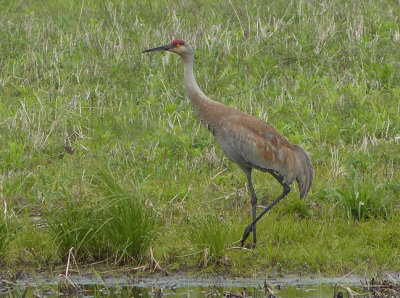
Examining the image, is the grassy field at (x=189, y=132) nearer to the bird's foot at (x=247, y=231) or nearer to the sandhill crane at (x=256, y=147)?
the bird's foot at (x=247, y=231)

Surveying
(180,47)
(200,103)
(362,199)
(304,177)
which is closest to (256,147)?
(304,177)

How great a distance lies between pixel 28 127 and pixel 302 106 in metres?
2.81

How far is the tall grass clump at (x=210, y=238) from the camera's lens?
19.2ft

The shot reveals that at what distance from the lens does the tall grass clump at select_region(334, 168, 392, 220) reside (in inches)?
261

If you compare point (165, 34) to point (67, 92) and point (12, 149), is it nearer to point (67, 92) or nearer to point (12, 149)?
point (67, 92)

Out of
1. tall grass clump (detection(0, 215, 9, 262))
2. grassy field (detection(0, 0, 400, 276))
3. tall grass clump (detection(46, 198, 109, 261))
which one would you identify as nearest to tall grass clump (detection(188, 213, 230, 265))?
grassy field (detection(0, 0, 400, 276))

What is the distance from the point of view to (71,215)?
19.4 ft

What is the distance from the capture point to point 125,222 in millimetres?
5875

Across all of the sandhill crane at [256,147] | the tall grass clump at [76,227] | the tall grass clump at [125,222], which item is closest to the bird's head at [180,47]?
the sandhill crane at [256,147]

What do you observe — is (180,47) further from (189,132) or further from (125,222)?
(125,222)

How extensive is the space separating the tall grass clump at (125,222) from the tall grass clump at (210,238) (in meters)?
0.30

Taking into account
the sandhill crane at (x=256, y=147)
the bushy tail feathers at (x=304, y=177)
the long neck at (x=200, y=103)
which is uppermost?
the long neck at (x=200, y=103)

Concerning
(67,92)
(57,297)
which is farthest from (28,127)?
(57,297)

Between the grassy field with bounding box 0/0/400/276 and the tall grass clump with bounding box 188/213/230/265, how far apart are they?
0.01 metres
